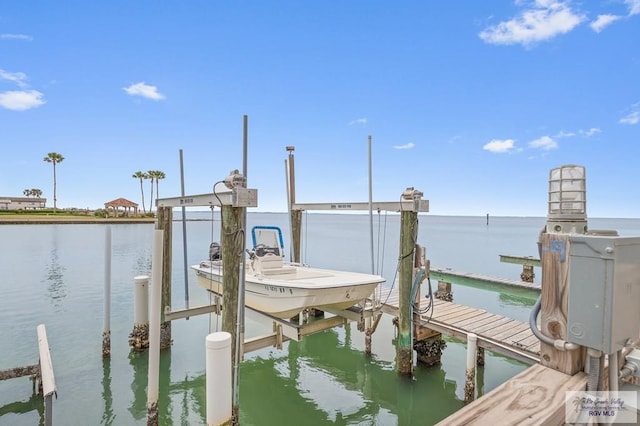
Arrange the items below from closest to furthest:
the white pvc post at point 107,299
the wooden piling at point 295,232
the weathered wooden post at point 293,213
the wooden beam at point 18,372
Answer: the wooden beam at point 18,372, the white pvc post at point 107,299, the weathered wooden post at point 293,213, the wooden piling at point 295,232

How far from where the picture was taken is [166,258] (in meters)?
8.26

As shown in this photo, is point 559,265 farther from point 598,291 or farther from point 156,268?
point 156,268

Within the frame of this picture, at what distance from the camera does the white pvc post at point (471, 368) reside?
5949 mm

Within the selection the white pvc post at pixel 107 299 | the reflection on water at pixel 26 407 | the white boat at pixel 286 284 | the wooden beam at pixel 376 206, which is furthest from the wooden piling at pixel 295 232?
the reflection on water at pixel 26 407

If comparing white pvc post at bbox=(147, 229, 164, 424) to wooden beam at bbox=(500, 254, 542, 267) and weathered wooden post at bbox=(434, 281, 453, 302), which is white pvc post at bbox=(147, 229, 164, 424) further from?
wooden beam at bbox=(500, 254, 542, 267)

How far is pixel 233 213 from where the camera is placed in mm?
4891

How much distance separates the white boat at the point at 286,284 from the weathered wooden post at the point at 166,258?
36.8 inches

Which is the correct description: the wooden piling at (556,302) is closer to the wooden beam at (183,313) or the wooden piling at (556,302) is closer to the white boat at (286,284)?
the white boat at (286,284)

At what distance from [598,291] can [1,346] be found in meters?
A: 12.4

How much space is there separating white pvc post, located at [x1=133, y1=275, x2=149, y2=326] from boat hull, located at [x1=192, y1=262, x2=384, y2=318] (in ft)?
7.33

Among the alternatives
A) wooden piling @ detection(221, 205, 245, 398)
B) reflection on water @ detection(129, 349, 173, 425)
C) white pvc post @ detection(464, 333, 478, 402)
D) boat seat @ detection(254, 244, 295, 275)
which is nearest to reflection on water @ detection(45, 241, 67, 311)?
reflection on water @ detection(129, 349, 173, 425)

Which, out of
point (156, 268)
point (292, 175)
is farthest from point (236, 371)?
point (292, 175)

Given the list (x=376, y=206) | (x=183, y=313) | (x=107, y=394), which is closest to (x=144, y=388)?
(x=107, y=394)

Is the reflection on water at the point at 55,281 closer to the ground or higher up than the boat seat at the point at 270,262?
closer to the ground
